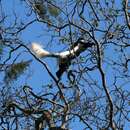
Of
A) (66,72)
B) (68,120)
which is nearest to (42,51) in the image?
(66,72)

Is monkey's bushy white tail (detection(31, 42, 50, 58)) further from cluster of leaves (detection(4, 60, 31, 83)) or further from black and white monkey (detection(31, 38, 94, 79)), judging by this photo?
cluster of leaves (detection(4, 60, 31, 83))

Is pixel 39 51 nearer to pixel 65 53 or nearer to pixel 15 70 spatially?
pixel 65 53

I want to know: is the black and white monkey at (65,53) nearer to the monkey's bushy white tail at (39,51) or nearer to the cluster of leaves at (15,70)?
the monkey's bushy white tail at (39,51)

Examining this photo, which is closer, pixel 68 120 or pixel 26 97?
pixel 68 120

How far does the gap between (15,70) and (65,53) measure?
97 centimetres

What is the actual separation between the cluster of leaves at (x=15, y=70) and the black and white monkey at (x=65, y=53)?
1.20 feet

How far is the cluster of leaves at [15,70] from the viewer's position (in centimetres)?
820

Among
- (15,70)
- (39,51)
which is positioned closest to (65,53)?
(39,51)

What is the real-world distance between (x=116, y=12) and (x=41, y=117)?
1523mm

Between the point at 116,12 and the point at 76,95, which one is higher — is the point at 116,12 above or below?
above

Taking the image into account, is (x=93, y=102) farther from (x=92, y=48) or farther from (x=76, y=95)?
(x=92, y=48)

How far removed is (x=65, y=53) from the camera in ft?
24.7

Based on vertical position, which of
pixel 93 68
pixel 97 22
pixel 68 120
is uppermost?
pixel 97 22

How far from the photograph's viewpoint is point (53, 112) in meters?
7.81
